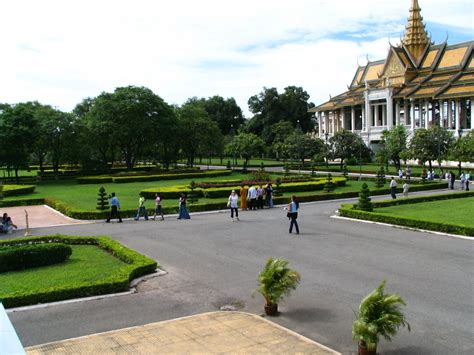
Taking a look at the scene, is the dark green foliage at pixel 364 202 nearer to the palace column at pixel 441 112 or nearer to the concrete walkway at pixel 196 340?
the concrete walkway at pixel 196 340

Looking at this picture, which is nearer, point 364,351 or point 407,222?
point 364,351

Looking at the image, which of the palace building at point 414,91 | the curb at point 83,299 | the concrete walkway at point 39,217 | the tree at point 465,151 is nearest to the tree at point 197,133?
the palace building at point 414,91

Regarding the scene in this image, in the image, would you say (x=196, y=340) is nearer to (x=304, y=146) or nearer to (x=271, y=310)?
(x=271, y=310)

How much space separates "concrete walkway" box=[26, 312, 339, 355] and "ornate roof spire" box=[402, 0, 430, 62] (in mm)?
66523

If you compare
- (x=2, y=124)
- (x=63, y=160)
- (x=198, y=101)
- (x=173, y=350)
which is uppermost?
(x=198, y=101)

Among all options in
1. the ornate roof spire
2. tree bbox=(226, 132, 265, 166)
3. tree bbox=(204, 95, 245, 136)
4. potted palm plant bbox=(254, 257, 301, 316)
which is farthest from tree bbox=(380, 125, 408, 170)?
tree bbox=(204, 95, 245, 136)

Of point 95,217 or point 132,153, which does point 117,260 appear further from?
point 132,153

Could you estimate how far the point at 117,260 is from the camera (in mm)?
14562

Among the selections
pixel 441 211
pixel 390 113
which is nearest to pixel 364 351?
pixel 441 211

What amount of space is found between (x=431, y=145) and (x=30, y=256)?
38.6 m

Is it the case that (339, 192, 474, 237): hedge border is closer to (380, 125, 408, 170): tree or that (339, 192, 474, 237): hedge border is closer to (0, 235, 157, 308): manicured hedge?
(0, 235, 157, 308): manicured hedge

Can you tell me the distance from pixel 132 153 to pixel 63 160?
10.5 m

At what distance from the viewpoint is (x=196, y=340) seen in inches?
336

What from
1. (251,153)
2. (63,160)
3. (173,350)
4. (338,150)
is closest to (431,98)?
(338,150)
